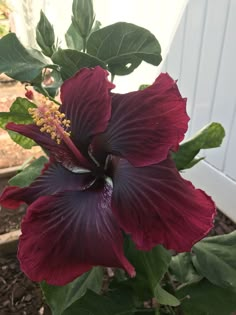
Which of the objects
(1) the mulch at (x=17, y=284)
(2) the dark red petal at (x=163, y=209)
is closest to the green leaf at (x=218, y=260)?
(2) the dark red petal at (x=163, y=209)

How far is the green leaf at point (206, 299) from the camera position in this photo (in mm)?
790

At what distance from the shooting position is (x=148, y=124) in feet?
1.85

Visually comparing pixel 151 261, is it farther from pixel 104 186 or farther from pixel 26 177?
pixel 26 177

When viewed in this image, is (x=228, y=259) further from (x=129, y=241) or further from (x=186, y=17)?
(x=186, y=17)

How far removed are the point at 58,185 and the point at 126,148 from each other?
5.2 inches

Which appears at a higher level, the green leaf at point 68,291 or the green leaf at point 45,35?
the green leaf at point 45,35

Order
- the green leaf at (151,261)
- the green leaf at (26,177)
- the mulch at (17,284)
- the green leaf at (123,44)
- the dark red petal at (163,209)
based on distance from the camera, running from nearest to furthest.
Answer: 1. the dark red petal at (163,209)
2. the green leaf at (151,261)
3. the green leaf at (123,44)
4. the green leaf at (26,177)
5. the mulch at (17,284)

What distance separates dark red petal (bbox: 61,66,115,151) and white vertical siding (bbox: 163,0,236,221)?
2.64 feet

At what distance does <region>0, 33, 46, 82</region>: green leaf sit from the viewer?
2.41 ft

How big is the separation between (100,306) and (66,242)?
0.96 ft

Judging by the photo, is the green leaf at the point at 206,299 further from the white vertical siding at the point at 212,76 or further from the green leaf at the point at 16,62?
the white vertical siding at the point at 212,76

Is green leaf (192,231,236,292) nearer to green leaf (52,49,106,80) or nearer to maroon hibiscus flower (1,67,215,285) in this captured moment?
maroon hibiscus flower (1,67,215,285)

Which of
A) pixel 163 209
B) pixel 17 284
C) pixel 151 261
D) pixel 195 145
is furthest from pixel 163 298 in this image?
pixel 17 284

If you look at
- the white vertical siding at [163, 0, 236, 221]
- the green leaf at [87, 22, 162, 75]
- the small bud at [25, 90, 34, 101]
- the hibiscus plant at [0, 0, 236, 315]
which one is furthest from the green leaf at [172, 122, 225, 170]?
the white vertical siding at [163, 0, 236, 221]
